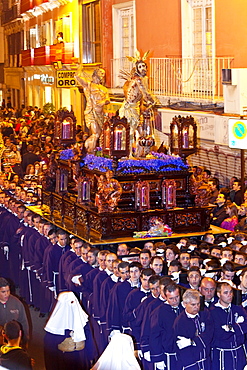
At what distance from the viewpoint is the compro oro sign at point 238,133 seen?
1555 centimetres

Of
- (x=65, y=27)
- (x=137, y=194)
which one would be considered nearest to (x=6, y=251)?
(x=137, y=194)

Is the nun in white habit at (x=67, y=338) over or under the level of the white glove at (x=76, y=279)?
under

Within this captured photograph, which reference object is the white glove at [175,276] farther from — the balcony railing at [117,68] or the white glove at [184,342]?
the balcony railing at [117,68]

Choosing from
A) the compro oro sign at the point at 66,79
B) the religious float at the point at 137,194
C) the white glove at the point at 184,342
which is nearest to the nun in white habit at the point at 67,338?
the white glove at the point at 184,342

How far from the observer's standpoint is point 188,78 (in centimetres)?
2128

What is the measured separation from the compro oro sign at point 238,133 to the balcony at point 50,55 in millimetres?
17622

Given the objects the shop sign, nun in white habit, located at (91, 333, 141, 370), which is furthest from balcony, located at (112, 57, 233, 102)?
the shop sign

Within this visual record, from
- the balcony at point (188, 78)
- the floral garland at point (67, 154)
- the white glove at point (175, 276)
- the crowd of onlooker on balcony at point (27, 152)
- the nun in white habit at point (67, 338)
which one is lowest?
the nun in white habit at point (67, 338)

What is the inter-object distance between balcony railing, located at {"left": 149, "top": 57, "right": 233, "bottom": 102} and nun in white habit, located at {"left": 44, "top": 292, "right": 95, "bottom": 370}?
925cm

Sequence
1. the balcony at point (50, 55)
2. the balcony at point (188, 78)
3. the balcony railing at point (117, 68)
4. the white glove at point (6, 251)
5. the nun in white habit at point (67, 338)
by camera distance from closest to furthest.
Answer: the nun in white habit at point (67, 338), the white glove at point (6, 251), the balcony at point (188, 78), the balcony railing at point (117, 68), the balcony at point (50, 55)

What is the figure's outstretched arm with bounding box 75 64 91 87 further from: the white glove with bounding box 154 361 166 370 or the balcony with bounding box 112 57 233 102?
the white glove with bounding box 154 361 166 370

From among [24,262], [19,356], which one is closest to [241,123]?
[24,262]

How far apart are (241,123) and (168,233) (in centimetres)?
295

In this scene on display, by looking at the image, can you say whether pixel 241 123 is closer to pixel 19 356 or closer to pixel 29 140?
pixel 19 356
